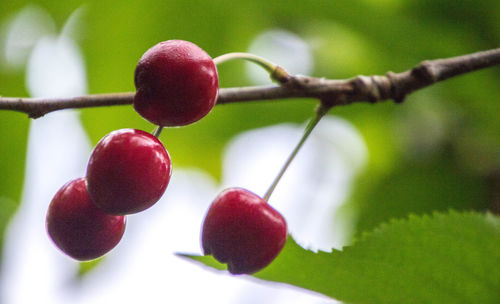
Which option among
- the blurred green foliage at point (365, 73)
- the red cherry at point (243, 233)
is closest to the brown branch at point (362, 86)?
the red cherry at point (243, 233)

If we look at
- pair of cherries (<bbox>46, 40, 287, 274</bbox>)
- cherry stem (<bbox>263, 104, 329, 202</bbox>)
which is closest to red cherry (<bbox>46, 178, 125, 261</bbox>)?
pair of cherries (<bbox>46, 40, 287, 274</bbox>)

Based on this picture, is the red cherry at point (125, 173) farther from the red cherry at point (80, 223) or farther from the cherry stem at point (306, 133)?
the cherry stem at point (306, 133)

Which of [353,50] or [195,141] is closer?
[353,50]

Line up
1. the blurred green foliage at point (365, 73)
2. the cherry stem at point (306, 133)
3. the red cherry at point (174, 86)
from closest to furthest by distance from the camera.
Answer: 1. the red cherry at point (174, 86)
2. the cherry stem at point (306, 133)
3. the blurred green foliage at point (365, 73)

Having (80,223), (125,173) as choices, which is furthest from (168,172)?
(80,223)

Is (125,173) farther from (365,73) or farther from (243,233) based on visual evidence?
(365,73)

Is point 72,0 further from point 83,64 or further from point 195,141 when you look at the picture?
point 195,141

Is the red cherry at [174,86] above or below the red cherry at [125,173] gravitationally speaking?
above

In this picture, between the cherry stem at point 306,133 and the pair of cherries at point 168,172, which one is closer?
the pair of cherries at point 168,172

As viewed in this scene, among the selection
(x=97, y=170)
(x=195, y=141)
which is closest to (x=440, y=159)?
(x=195, y=141)

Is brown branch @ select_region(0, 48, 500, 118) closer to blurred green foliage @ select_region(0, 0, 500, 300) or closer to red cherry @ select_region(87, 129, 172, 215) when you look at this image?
red cherry @ select_region(87, 129, 172, 215)
